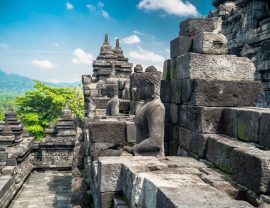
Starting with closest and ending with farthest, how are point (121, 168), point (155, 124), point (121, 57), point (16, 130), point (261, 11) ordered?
1. point (121, 168)
2. point (155, 124)
3. point (261, 11)
4. point (16, 130)
5. point (121, 57)

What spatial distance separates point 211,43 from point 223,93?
0.84 meters

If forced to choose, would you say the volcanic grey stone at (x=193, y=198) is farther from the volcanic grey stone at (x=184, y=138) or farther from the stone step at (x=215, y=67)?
the stone step at (x=215, y=67)

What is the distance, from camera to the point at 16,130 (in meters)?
14.8

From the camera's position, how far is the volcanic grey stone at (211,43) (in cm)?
469

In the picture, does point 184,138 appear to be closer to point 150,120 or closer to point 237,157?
point 150,120

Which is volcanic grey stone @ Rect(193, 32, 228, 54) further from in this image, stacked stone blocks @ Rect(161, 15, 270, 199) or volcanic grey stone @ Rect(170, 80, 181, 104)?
volcanic grey stone @ Rect(170, 80, 181, 104)

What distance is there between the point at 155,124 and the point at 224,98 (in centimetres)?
115

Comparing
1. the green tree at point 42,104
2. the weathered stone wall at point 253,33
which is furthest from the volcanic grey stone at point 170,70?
the green tree at point 42,104

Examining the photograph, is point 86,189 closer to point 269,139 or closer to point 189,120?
point 189,120

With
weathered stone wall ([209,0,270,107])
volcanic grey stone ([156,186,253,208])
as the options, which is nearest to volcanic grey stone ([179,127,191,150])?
volcanic grey stone ([156,186,253,208])

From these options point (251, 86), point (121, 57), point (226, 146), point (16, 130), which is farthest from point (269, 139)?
point (121, 57)

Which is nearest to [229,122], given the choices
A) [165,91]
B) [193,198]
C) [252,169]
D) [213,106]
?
[213,106]

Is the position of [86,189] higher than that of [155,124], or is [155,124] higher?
[155,124]

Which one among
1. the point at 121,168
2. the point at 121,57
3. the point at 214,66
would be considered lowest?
the point at 121,168
